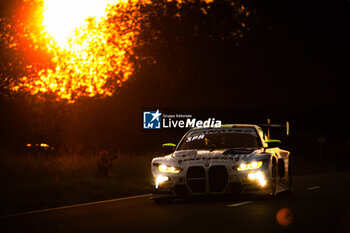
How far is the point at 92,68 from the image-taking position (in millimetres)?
46406

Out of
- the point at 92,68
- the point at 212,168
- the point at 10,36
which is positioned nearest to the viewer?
the point at 212,168

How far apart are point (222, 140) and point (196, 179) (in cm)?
170

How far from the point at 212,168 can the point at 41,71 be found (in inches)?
607

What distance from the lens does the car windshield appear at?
55.9 ft

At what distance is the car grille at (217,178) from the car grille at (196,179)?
0.15 meters

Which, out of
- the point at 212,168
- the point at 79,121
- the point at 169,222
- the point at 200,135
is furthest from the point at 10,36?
the point at 79,121

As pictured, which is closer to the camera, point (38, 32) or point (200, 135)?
point (200, 135)

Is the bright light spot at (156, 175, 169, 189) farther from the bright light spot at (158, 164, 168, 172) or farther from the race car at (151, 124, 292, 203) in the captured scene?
the bright light spot at (158, 164, 168, 172)

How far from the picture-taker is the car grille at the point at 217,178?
15703 mm

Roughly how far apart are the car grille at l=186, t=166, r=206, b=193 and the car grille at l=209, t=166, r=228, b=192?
15 cm

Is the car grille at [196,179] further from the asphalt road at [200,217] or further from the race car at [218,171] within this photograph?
the asphalt road at [200,217]

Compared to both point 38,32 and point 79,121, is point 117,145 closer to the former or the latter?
point 79,121

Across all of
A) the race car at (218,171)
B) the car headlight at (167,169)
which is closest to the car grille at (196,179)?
the race car at (218,171)

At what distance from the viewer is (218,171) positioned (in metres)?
15.7
